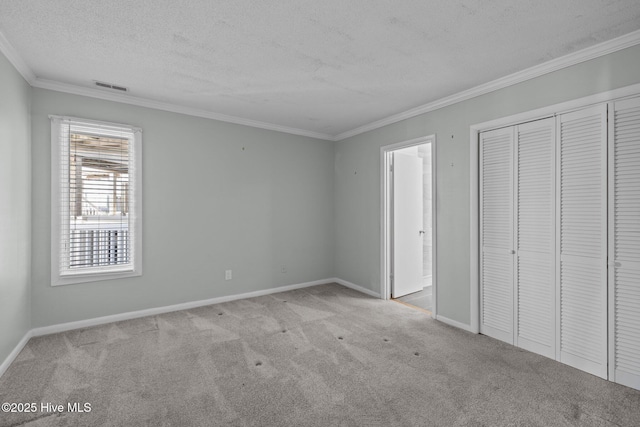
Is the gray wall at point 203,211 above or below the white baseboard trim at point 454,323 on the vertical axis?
above

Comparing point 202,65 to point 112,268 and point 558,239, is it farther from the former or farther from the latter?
point 558,239

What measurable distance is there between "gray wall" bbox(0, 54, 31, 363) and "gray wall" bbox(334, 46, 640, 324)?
12.6 feet

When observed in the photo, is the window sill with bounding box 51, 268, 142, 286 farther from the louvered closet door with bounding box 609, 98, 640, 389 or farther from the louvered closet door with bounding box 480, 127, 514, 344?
the louvered closet door with bounding box 609, 98, 640, 389

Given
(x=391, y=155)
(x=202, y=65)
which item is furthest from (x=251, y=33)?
(x=391, y=155)

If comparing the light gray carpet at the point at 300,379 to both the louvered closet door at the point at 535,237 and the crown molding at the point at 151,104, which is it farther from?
the crown molding at the point at 151,104

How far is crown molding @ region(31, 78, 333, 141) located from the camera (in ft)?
10.0

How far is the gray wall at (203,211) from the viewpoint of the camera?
3090 mm

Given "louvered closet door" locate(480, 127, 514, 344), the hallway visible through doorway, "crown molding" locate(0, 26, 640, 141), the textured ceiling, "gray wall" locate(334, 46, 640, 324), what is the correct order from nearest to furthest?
1. the textured ceiling
2. "crown molding" locate(0, 26, 640, 141)
3. "gray wall" locate(334, 46, 640, 324)
4. "louvered closet door" locate(480, 127, 514, 344)
5. the hallway visible through doorway

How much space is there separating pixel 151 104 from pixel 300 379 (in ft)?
11.1

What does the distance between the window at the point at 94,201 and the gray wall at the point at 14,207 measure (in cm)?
23

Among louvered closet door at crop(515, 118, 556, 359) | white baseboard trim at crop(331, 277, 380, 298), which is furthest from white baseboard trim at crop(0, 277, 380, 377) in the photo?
louvered closet door at crop(515, 118, 556, 359)

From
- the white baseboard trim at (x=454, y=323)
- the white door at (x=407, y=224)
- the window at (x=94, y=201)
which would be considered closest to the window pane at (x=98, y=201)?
the window at (x=94, y=201)

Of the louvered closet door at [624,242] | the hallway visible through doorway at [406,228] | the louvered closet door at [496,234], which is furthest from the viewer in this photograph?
the hallway visible through doorway at [406,228]

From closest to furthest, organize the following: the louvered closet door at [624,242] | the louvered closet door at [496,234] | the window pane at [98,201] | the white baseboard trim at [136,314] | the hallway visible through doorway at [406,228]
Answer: the louvered closet door at [624,242] < the white baseboard trim at [136,314] < the louvered closet door at [496,234] < the window pane at [98,201] < the hallway visible through doorway at [406,228]
